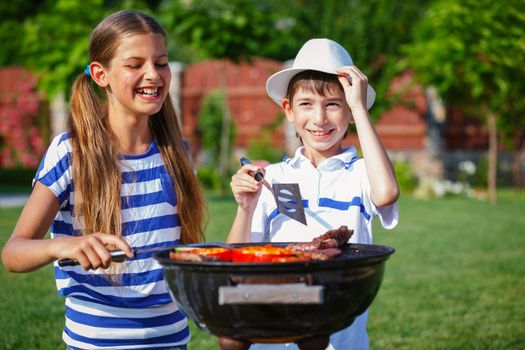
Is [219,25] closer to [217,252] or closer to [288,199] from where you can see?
[288,199]

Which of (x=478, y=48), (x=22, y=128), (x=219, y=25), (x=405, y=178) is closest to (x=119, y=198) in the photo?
(x=219, y=25)

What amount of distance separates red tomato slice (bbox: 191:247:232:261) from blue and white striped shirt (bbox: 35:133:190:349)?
44 centimetres

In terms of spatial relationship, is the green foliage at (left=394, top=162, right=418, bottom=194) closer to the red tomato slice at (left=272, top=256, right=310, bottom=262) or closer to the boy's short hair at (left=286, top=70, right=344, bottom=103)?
the boy's short hair at (left=286, top=70, right=344, bottom=103)

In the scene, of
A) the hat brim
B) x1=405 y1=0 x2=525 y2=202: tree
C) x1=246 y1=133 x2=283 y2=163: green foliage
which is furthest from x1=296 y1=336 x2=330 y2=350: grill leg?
x1=246 y1=133 x2=283 y2=163: green foliage

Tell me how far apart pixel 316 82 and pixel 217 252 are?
2.82ft

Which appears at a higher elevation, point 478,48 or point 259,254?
point 478,48

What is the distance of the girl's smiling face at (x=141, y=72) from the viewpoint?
7.34 ft

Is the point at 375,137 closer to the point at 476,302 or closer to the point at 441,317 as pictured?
the point at 441,317

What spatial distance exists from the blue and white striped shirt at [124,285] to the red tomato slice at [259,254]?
0.51 metres

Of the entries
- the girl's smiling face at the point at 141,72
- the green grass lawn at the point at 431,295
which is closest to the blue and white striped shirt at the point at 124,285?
the girl's smiling face at the point at 141,72

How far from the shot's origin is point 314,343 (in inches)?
70.4

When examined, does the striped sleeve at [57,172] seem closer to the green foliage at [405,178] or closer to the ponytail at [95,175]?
the ponytail at [95,175]

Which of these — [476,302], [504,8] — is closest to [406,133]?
[504,8]

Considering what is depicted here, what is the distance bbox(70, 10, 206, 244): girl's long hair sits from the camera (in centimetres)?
221
